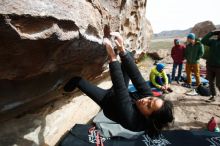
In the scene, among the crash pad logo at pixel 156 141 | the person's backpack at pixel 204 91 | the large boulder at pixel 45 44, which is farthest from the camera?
the person's backpack at pixel 204 91

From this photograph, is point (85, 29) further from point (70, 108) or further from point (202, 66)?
point (202, 66)

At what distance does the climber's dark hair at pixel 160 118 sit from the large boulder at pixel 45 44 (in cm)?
121

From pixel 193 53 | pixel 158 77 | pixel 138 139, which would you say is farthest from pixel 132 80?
pixel 193 53

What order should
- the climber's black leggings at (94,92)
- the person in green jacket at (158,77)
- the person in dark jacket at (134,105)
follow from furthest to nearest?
the person in green jacket at (158,77), the climber's black leggings at (94,92), the person in dark jacket at (134,105)

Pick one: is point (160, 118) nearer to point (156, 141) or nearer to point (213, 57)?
point (156, 141)

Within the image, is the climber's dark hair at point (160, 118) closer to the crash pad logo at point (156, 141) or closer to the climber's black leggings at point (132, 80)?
the climber's black leggings at point (132, 80)

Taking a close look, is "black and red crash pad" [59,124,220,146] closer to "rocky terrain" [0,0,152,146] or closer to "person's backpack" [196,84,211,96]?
"rocky terrain" [0,0,152,146]

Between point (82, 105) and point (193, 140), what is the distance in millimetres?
2227

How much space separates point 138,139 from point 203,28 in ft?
91.3

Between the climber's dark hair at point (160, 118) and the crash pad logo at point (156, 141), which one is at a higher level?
the climber's dark hair at point (160, 118)

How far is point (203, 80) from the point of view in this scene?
9.34 metres

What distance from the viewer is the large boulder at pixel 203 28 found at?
29.2 m

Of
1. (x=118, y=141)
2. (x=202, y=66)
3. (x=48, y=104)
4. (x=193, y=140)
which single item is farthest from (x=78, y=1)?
(x=202, y=66)

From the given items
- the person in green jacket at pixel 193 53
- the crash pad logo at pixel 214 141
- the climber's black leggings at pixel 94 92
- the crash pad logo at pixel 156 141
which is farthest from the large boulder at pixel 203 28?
the climber's black leggings at pixel 94 92
